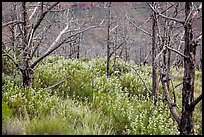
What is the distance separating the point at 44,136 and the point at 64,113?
0.93 meters

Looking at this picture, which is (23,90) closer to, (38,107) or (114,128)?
(38,107)

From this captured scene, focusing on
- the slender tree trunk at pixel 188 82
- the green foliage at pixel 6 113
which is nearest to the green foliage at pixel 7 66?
the green foliage at pixel 6 113

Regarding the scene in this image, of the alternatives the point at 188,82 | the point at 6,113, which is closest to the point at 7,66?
the point at 6,113

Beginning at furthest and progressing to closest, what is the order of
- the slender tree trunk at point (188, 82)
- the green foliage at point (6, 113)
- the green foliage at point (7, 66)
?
the green foliage at point (7, 66), the green foliage at point (6, 113), the slender tree trunk at point (188, 82)

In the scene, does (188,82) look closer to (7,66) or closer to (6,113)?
(6,113)

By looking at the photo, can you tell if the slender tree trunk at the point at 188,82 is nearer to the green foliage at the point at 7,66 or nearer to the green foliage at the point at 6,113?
the green foliage at the point at 6,113

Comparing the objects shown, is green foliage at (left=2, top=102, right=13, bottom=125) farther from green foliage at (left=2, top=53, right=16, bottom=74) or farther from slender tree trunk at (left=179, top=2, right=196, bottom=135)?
green foliage at (left=2, top=53, right=16, bottom=74)

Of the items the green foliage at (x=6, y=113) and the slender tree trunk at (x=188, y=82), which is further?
the green foliage at (x=6, y=113)

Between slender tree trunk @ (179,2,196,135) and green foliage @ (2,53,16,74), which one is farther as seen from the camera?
green foliage @ (2,53,16,74)

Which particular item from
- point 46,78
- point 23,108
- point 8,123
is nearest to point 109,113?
point 23,108

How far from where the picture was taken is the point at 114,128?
4.29m

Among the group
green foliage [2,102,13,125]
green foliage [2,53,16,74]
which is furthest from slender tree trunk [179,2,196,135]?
green foliage [2,53,16,74]

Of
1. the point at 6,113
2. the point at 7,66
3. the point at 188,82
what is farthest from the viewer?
the point at 7,66

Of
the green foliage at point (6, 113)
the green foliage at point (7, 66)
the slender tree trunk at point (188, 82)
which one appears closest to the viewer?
the slender tree trunk at point (188, 82)
